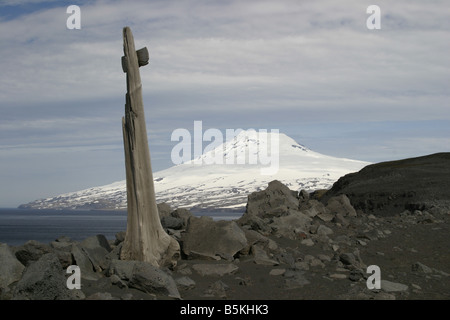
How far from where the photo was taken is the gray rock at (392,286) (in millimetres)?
13637

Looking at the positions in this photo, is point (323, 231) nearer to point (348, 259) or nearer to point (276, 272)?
point (348, 259)

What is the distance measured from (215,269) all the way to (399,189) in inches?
1130

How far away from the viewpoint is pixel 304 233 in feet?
66.1

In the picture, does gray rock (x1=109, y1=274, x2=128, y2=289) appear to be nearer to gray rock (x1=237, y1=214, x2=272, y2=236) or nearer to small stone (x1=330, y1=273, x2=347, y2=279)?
small stone (x1=330, y1=273, x2=347, y2=279)

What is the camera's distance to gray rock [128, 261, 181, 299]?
40.0 ft

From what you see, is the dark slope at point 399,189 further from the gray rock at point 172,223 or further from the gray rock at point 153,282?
the gray rock at point 153,282

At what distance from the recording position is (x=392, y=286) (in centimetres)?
1392

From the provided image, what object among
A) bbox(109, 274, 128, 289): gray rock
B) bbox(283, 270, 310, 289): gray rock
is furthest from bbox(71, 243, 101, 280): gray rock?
bbox(283, 270, 310, 289): gray rock

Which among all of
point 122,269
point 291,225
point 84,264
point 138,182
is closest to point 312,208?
point 291,225

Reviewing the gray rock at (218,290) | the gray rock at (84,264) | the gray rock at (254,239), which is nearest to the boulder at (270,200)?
A: the gray rock at (254,239)

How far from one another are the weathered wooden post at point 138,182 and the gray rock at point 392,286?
17.4ft
